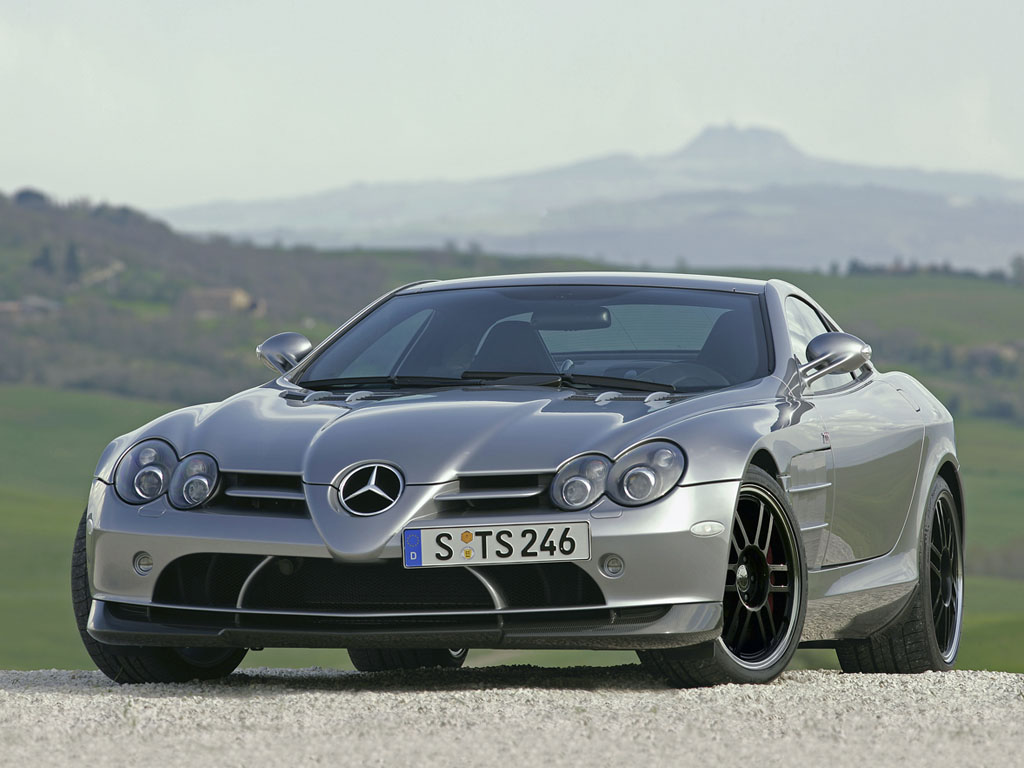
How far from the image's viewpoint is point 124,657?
5.43 meters

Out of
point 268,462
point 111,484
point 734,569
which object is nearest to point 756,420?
point 734,569

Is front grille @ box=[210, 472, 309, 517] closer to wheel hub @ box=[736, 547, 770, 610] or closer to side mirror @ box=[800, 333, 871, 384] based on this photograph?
wheel hub @ box=[736, 547, 770, 610]

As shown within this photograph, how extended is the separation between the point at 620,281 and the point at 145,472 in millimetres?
2384

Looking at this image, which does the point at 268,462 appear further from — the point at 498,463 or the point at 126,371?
the point at 126,371

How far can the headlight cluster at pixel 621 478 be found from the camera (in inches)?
188

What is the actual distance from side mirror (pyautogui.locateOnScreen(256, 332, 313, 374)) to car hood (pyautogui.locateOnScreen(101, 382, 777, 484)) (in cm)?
107

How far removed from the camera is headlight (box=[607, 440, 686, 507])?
4.80 meters

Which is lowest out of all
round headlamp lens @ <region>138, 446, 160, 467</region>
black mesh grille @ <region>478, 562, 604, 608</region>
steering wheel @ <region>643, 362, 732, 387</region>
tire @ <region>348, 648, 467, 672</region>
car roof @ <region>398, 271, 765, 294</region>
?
tire @ <region>348, 648, 467, 672</region>

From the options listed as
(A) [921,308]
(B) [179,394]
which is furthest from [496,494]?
(A) [921,308]

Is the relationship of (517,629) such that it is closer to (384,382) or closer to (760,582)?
(760,582)

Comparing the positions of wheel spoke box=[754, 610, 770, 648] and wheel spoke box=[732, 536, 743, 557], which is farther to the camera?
wheel spoke box=[754, 610, 770, 648]

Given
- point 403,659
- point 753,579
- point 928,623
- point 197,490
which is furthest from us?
point 403,659

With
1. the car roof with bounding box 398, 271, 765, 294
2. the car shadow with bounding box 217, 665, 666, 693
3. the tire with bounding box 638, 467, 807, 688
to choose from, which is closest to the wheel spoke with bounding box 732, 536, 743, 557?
the tire with bounding box 638, 467, 807, 688

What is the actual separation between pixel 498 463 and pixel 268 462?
733 millimetres
